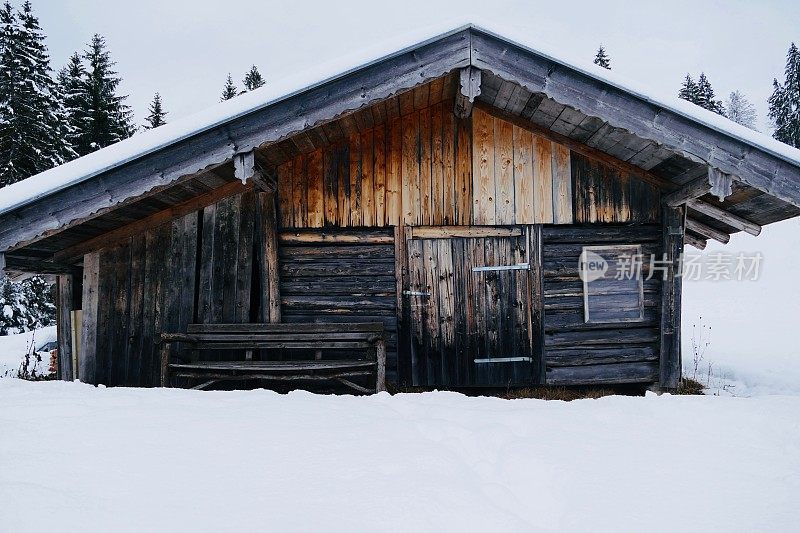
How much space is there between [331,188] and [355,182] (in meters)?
0.35

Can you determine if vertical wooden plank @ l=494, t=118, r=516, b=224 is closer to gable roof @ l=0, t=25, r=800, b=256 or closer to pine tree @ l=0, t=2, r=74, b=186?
gable roof @ l=0, t=25, r=800, b=256

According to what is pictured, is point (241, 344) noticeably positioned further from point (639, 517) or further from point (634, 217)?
point (634, 217)

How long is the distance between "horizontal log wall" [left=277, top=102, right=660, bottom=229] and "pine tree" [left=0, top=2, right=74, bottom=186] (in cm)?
1265

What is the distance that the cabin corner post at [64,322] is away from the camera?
7016 mm

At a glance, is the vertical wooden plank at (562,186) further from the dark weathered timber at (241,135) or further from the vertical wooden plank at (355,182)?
the vertical wooden plank at (355,182)

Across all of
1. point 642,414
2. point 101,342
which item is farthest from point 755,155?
point 101,342

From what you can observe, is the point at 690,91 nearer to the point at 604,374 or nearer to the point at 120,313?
the point at 604,374

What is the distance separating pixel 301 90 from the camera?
16.5ft

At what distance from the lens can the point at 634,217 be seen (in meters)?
6.68

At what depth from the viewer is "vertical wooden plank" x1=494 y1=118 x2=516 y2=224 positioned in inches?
262

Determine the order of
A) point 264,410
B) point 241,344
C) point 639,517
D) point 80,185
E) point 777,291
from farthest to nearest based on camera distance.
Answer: point 777,291 < point 241,344 < point 80,185 < point 264,410 < point 639,517

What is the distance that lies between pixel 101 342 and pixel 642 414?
6.48 meters

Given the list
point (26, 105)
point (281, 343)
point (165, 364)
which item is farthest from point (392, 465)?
point (26, 105)

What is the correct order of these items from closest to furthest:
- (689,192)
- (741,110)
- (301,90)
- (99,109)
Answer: (301,90) → (689,192) → (99,109) → (741,110)
